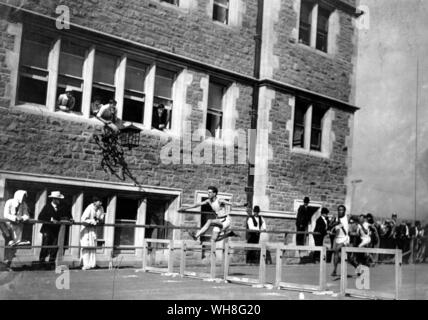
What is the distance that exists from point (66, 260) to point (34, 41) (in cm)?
316

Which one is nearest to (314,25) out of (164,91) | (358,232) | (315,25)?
(315,25)

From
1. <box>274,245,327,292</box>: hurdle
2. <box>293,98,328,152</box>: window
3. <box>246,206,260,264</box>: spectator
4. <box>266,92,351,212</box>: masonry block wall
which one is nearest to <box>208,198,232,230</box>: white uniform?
<box>246,206,260,264</box>: spectator

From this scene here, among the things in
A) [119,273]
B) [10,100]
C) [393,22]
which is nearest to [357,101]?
[393,22]

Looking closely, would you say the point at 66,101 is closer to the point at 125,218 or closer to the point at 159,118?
the point at 159,118

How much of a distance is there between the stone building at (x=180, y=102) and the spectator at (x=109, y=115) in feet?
0.41

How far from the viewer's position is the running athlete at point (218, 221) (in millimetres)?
9523

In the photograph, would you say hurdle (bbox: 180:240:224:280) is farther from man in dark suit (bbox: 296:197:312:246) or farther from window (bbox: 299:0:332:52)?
window (bbox: 299:0:332:52)

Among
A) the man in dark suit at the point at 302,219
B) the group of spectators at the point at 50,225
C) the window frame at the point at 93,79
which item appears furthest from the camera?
the man in dark suit at the point at 302,219

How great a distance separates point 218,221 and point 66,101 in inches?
114

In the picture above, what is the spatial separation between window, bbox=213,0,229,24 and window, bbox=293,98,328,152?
186 cm

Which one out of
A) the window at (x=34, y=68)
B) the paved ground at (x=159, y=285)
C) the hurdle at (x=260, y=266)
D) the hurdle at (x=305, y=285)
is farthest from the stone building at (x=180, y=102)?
the hurdle at (x=305, y=285)

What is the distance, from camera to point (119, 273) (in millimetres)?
9328

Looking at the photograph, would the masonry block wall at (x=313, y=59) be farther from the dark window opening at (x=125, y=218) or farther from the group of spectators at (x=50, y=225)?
the group of spectators at (x=50, y=225)

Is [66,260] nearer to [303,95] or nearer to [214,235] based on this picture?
[214,235]
